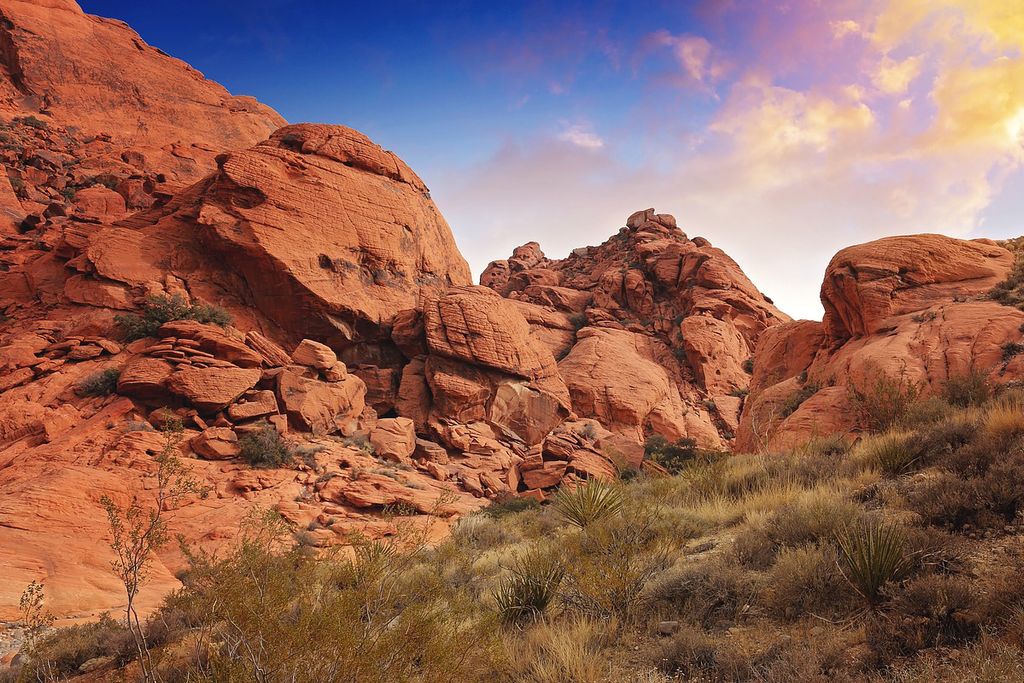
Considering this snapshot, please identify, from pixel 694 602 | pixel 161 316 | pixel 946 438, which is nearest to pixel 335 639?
pixel 694 602

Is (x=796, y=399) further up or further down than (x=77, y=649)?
further up

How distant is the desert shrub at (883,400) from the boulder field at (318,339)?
0.27 m

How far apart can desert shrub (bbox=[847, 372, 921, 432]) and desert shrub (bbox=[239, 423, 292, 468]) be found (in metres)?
14.9

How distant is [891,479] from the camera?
5508 mm

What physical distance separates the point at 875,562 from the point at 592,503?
3.97m

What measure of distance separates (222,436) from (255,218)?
11318 mm

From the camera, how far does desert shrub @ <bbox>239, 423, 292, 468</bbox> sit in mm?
14203

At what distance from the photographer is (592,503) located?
275 inches

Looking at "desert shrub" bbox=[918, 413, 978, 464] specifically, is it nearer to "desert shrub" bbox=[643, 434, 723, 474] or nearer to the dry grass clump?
"desert shrub" bbox=[643, 434, 723, 474]

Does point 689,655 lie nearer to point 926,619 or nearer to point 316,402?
point 926,619

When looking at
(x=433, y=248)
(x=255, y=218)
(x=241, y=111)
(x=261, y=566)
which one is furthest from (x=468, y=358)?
(x=241, y=111)

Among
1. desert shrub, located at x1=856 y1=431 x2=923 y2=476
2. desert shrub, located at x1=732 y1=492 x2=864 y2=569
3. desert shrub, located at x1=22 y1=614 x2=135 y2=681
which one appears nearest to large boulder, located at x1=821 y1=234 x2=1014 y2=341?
desert shrub, located at x1=856 y1=431 x2=923 y2=476

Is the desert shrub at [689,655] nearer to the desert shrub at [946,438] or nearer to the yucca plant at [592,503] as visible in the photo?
the yucca plant at [592,503]

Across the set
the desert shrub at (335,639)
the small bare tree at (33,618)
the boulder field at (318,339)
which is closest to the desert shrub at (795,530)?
the desert shrub at (335,639)
